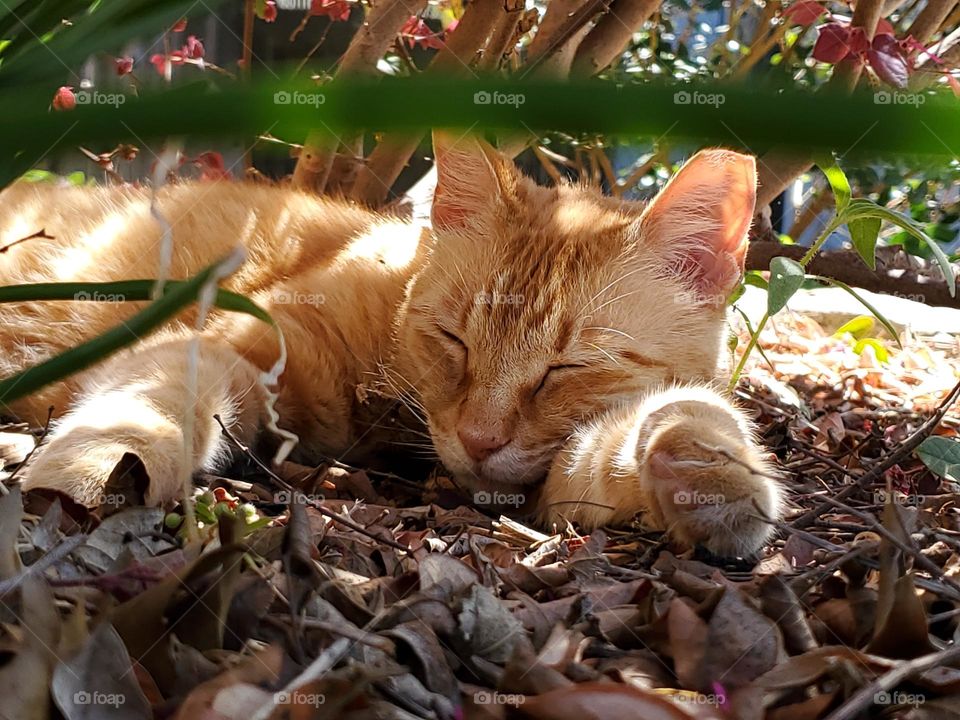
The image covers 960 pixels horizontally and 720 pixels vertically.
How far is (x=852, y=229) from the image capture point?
7.00ft

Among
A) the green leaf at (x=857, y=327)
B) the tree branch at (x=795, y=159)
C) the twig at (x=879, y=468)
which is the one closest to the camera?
the twig at (x=879, y=468)

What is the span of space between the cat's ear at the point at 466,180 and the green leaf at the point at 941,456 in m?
1.00

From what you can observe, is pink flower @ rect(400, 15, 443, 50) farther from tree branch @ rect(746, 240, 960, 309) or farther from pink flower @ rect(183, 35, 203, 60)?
tree branch @ rect(746, 240, 960, 309)

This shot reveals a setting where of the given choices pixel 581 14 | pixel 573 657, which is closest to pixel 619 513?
pixel 573 657

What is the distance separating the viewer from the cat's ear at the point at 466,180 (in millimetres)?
2131

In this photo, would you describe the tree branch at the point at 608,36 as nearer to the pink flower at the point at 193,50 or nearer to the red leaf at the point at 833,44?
the red leaf at the point at 833,44

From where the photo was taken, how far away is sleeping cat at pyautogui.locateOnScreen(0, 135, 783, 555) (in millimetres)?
1544

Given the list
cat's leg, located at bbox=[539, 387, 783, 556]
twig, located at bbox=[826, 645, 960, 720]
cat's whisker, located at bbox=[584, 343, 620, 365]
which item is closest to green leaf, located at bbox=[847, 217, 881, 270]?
cat's leg, located at bbox=[539, 387, 783, 556]

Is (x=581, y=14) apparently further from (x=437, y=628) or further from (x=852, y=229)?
(x=437, y=628)

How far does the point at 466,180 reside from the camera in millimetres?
2188

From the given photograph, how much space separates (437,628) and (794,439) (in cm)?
140

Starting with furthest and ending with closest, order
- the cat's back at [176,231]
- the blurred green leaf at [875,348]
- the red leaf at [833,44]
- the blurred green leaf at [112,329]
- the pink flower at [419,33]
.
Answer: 1. the blurred green leaf at [875,348]
2. the pink flower at [419,33]
3. the cat's back at [176,231]
4. the red leaf at [833,44]
5. the blurred green leaf at [112,329]

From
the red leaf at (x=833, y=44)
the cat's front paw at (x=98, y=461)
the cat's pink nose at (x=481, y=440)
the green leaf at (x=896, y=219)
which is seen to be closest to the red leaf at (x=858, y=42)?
the red leaf at (x=833, y=44)

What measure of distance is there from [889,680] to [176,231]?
209 centimetres
